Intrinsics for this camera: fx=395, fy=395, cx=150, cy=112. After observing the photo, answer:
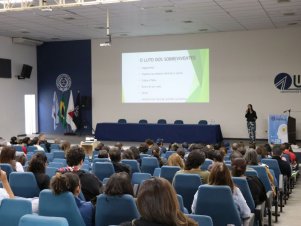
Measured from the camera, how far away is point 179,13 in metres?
11.5

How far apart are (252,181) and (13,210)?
2.66 meters

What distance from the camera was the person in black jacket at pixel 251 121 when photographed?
13.8m

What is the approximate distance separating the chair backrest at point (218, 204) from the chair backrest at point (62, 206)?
111 cm

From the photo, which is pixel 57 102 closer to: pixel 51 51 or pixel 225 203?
pixel 51 51

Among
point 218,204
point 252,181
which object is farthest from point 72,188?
point 252,181

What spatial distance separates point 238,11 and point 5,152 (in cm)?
813

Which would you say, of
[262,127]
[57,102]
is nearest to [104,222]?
[262,127]

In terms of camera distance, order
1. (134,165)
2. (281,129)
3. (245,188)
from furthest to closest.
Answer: (281,129), (134,165), (245,188)

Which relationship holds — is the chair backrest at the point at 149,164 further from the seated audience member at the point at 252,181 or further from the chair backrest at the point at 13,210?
the chair backrest at the point at 13,210

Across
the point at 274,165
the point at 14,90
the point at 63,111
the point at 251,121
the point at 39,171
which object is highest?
the point at 14,90

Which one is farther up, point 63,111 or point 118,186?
point 63,111

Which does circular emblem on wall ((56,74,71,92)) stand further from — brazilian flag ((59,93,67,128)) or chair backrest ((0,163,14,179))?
chair backrest ((0,163,14,179))

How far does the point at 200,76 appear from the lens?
50.5 ft

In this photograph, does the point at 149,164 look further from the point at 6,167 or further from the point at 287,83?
the point at 287,83
